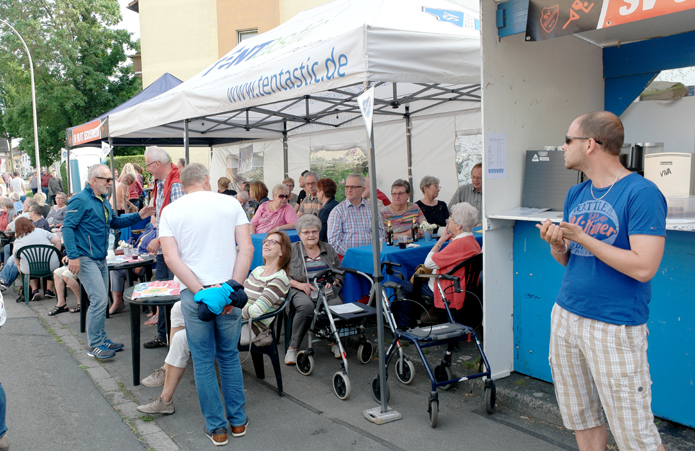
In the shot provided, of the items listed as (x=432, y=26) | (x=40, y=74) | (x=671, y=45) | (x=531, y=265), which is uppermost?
(x=40, y=74)

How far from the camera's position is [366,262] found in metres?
4.93

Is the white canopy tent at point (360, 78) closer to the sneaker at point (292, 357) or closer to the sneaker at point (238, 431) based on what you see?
the sneaker at point (292, 357)

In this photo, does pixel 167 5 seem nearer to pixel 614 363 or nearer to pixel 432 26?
pixel 432 26

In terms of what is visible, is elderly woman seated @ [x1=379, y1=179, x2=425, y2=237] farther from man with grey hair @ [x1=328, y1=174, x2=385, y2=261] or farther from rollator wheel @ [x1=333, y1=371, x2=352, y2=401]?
rollator wheel @ [x1=333, y1=371, x2=352, y2=401]

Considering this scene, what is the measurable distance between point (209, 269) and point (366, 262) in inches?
78.1

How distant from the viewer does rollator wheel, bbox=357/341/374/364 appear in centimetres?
463

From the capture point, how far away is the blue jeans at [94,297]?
4.93m

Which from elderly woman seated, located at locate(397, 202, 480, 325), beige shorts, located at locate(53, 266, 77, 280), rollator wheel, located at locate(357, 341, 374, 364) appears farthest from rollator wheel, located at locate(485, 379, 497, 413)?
beige shorts, located at locate(53, 266, 77, 280)

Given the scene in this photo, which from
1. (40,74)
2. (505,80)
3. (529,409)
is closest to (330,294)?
(529,409)

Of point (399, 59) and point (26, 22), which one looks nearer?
point (399, 59)

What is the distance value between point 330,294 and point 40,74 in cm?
2820

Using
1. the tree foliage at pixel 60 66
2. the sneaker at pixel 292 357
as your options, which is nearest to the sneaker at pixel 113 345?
the sneaker at pixel 292 357

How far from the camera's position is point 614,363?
2117mm

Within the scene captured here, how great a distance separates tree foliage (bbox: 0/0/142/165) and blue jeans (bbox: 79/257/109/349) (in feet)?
82.2
